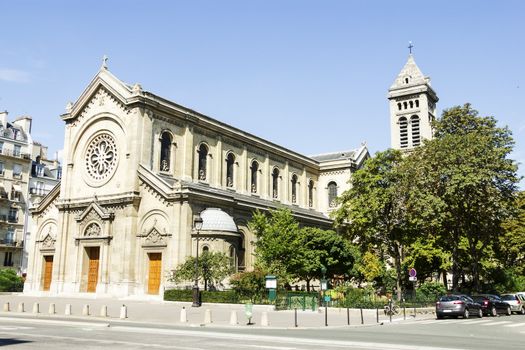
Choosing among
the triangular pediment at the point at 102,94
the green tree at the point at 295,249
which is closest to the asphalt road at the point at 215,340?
the green tree at the point at 295,249

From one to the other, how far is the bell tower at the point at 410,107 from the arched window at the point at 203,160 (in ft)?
141

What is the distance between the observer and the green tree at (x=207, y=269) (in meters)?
36.8

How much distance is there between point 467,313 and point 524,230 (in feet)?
91.7

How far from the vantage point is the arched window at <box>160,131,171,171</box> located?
152ft

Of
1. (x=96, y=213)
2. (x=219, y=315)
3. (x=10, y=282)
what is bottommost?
(x=219, y=315)

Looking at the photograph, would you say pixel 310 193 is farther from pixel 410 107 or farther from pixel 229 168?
pixel 410 107

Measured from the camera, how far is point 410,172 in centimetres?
4262

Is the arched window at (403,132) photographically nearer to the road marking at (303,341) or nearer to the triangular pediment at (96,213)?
the triangular pediment at (96,213)

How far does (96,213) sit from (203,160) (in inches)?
442

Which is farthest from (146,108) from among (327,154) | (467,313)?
(327,154)

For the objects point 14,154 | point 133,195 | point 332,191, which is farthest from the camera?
point 14,154

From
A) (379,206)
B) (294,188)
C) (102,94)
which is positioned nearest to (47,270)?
(102,94)

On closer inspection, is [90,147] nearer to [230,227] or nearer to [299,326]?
[230,227]

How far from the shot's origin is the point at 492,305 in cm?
3341
